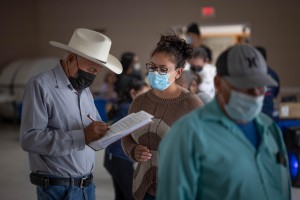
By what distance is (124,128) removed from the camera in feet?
6.98

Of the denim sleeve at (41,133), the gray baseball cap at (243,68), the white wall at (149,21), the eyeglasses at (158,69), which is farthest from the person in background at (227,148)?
the white wall at (149,21)

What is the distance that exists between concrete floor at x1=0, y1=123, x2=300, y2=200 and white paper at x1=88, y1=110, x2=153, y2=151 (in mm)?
2683

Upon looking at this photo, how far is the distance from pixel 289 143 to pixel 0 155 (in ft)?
14.9

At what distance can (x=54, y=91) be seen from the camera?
2.15m

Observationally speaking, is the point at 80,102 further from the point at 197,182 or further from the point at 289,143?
the point at 289,143

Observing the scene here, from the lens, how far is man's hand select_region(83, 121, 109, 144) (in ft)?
6.90

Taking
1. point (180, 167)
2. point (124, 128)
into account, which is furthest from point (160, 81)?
point (180, 167)

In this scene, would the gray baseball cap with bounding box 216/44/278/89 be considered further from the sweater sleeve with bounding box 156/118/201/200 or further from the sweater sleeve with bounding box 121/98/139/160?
the sweater sleeve with bounding box 121/98/139/160

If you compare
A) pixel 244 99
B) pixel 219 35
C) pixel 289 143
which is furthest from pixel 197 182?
pixel 219 35

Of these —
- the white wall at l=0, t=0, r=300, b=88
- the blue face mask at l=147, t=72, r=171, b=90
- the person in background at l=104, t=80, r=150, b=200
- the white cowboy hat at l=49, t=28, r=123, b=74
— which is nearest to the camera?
the white cowboy hat at l=49, t=28, r=123, b=74

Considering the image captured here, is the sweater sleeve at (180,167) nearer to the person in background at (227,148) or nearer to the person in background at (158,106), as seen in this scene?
the person in background at (227,148)

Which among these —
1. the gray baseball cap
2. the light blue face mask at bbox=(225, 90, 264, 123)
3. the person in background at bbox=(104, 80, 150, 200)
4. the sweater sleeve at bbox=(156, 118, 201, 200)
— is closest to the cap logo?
the gray baseball cap

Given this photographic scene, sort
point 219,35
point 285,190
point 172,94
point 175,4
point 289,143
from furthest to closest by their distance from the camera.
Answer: point 219,35, point 175,4, point 289,143, point 172,94, point 285,190

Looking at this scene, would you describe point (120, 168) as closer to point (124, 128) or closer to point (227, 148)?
point (124, 128)
